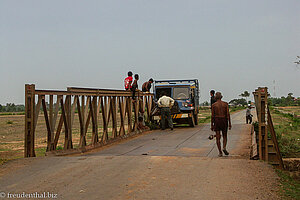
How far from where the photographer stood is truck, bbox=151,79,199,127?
63.4ft

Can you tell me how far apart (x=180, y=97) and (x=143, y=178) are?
13274 millimetres

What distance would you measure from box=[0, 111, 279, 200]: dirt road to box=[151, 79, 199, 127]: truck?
35.0 feet

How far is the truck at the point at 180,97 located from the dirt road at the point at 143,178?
10662 mm

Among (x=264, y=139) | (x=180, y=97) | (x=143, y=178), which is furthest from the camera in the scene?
(x=180, y=97)

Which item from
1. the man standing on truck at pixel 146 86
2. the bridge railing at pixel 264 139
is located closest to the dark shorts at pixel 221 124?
the bridge railing at pixel 264 139

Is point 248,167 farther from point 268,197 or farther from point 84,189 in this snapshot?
point 84,189

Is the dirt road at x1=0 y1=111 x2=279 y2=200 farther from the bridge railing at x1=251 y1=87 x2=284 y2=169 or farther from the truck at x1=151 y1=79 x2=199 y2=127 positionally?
the truck at x1=151 y1=79 x2=199 y2=127

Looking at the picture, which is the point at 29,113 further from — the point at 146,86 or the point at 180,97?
the point at 180,97

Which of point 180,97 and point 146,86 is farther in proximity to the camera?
point 180,97

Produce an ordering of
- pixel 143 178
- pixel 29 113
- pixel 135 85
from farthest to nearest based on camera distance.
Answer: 1. pixel 135 85
2. pixel 29 113
3. pixel 143 178

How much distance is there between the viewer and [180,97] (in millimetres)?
19922

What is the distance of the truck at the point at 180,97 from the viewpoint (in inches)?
760

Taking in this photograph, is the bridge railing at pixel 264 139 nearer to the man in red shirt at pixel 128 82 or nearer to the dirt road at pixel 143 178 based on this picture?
the dirt road at pixel 143 178

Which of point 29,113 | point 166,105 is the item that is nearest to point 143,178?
→ point 29,113
